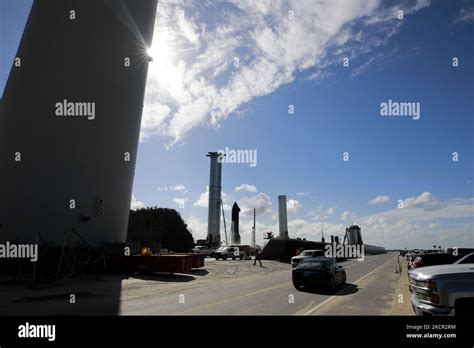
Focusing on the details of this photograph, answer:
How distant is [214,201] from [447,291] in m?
83.6

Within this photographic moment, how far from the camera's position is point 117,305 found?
37.5 ft

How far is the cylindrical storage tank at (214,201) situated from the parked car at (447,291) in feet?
272

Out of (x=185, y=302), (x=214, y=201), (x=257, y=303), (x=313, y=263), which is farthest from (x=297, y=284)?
(x=214, y=201)

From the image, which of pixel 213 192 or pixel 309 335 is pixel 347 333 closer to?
pixel 309 335

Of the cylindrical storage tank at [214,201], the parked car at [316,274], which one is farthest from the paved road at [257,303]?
the cylindrical storage tank at [214,201]

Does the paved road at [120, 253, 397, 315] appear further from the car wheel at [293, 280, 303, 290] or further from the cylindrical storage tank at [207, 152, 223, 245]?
the cylindrical storage tank at [207, 152, 223, 245]

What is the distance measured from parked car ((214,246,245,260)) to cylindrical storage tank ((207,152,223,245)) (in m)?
37.0

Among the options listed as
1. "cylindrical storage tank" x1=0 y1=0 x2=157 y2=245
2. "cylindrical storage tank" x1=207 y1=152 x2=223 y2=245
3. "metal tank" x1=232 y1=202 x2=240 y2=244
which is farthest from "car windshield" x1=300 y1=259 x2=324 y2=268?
"metal tank" x1=232 y1=202 x2=240 y2=244

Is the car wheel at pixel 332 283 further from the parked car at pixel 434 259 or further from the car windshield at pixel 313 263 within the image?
the parked car at pixel 434 259

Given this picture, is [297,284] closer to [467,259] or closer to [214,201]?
[467,259]

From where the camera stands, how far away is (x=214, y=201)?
8919 cm

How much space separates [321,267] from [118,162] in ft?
63.6

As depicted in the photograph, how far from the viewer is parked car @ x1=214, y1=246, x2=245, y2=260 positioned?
1957 inches

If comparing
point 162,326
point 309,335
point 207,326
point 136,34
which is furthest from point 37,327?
point 136,34
